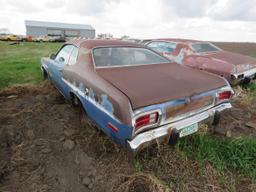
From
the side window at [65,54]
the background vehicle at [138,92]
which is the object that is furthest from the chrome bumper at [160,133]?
the side window at [65,54]

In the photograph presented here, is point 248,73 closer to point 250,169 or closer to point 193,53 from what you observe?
point 193,53

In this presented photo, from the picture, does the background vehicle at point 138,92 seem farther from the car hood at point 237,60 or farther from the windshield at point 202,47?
the windshield at point 202,47

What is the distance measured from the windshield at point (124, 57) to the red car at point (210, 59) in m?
2.02

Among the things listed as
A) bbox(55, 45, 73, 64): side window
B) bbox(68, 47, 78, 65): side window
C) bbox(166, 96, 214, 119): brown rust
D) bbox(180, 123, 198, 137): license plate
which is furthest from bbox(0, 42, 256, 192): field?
bbox(55, 45, 73, 64): side window

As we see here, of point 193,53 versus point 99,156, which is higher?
point 193,53

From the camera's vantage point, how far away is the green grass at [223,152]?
2.27 m

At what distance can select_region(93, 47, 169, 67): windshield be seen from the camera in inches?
113

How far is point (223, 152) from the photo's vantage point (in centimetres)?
248

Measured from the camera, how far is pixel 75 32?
5409cm

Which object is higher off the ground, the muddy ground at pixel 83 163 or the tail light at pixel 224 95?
the tail light at pixel 224 95

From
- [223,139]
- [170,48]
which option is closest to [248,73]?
[170,48]

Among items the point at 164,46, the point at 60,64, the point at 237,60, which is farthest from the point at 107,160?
the point at 164,46

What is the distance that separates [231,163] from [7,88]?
4.97 metres

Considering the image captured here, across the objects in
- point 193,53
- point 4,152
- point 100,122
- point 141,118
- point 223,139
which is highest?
point 193,53
